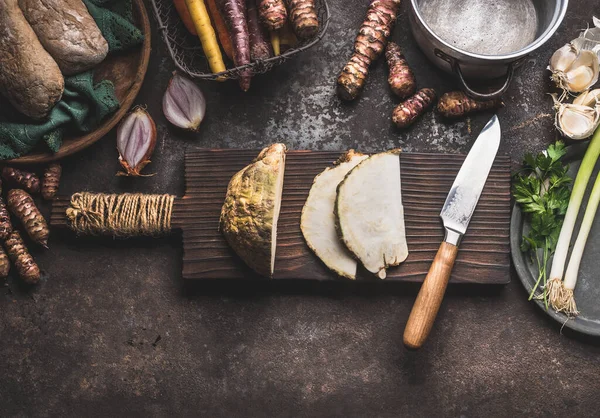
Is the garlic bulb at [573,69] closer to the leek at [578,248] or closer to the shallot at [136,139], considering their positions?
the leek at [578,248]

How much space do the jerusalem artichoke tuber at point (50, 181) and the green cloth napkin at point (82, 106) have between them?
0.11m

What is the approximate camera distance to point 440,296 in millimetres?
2055

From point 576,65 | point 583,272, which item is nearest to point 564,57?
point 576,65

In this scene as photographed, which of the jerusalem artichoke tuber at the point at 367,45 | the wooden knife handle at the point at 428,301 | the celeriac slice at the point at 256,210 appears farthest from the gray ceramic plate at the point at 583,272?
the celeriac slice at the point at 256,210

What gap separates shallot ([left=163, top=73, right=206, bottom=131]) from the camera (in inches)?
91.9

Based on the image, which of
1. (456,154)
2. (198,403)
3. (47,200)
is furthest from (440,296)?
(47,200)

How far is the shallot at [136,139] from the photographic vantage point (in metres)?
2.31

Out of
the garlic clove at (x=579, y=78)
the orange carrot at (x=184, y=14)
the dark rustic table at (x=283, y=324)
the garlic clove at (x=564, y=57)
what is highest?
the orange carrot at (x=184, y=14)

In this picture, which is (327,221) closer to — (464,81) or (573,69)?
(464,81)

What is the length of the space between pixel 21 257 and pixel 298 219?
1.06 metres

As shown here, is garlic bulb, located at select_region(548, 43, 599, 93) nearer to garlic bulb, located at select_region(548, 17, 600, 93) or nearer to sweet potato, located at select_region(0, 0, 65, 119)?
garlic bulb, located at select_region(548, 17, 600, 93)

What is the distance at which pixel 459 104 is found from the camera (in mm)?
2246

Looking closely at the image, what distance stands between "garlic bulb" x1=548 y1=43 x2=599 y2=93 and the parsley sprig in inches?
10.1

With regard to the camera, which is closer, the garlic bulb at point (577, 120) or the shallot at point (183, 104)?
the garlic bulb at point (577, 120)
